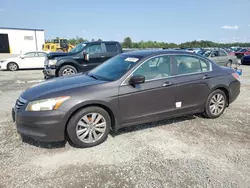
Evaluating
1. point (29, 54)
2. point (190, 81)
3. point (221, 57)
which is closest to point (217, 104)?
point (190, 81)

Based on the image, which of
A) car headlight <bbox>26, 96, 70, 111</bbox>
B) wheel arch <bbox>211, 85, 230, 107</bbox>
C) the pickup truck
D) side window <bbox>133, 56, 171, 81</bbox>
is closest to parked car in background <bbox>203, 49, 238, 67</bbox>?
the pickup truck

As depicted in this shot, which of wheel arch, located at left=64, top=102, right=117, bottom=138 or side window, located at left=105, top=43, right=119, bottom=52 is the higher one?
side window, located at left=105, top=43, right=119, bottom=52

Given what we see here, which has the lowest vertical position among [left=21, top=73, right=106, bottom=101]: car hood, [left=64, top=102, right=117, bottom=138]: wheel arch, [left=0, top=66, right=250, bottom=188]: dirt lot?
[left=0, top=66, right=250, bottom=188]: dirt lot

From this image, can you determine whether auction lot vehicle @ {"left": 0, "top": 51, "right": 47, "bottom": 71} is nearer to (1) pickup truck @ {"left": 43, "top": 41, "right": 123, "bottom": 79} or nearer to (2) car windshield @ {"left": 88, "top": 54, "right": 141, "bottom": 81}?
(1) pickup truck @ {"left": 43, "top": 41, "right": 123, "bottom": 79}

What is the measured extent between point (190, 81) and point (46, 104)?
2.73m

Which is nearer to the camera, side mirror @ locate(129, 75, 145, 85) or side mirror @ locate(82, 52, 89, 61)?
side mirror @ locate(129, 75, 145, 85)

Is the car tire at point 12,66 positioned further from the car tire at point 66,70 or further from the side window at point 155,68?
the side window at point 155,68

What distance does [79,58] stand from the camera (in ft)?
29.5

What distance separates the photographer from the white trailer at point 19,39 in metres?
40.7

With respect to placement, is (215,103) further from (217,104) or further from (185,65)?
(185,65)

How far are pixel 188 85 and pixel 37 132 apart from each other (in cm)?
287

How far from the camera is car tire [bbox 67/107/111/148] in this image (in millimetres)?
3188

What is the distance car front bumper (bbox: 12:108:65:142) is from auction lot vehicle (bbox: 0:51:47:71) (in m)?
12.2

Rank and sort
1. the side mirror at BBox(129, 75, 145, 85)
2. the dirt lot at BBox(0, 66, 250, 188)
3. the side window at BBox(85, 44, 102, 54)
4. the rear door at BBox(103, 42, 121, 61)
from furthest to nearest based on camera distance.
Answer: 1. the rear door at BBox(103, 42, 121, 61)
2. the side window at BBox(85, 44, 102, 54)
3. the side mirror at BBox(129, 75, 145, 85)
4. the dirt lot at BBox(0, 66, 250, 188)
